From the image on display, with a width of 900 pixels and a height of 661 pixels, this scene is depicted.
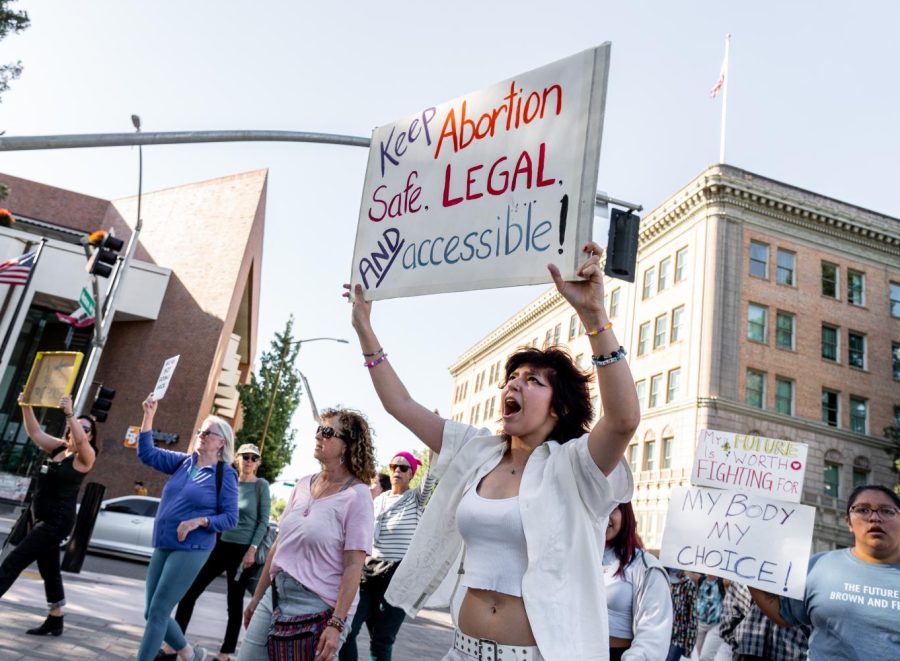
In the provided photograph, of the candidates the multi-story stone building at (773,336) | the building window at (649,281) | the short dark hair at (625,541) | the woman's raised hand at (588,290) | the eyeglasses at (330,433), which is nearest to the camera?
the woman's raised hand at (588,290)

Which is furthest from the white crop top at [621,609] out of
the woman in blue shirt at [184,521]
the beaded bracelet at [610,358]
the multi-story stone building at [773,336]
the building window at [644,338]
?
the building window at [644,338]

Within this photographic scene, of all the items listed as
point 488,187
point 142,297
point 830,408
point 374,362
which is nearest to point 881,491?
point 488,187

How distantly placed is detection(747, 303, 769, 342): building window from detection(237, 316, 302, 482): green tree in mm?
21952

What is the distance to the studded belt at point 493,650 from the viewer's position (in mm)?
2215

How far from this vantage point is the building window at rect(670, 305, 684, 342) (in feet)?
120

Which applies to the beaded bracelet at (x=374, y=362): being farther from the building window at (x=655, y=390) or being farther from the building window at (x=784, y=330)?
the building window at (x=784, y=330)

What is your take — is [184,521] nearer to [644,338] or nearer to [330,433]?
[330,433]

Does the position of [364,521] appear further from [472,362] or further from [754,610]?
[472,362]

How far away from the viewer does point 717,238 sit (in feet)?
116

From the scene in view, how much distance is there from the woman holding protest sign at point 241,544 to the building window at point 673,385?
30.7 m

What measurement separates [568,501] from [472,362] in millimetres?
67795

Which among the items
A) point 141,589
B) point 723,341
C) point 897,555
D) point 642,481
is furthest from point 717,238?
point 897,555

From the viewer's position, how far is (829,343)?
3647 cm

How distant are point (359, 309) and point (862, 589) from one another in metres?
2.97
